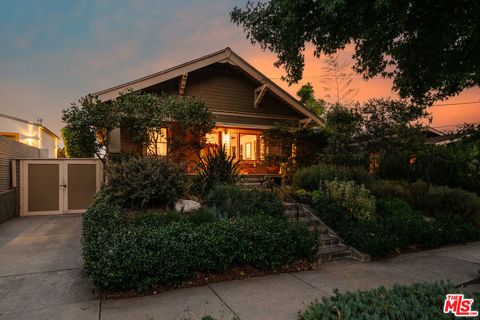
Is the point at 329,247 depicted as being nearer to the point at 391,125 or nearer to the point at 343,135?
the point at 343,135

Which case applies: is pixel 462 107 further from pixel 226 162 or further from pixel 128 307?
pixel 128 307

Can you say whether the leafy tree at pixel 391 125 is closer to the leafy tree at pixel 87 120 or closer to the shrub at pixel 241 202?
the shrub at pixel 241 202

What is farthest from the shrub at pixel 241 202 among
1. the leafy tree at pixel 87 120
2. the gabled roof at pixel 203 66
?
the gabled roof at pixel 203 66

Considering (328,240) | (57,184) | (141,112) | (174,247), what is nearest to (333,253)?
(328,240)

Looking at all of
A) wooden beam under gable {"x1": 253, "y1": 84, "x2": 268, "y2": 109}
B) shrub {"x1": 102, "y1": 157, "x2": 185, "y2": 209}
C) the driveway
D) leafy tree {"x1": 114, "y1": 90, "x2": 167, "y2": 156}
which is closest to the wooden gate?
leafy tree {"x1": 114, "y1": 90, "x2": 167, "y2": 156}

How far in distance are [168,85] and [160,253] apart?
8.76m

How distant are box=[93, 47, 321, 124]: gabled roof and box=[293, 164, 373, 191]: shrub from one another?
4667mm

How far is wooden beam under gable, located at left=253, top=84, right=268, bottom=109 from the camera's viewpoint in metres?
12.6

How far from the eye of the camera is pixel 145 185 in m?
6.62

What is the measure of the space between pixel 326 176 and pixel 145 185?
5666 millimetres

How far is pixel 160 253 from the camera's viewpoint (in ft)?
13.9

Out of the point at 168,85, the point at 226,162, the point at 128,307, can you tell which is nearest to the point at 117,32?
the point at 168,85

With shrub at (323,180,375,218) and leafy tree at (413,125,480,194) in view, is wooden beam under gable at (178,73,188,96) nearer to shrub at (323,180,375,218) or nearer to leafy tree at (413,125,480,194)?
shrub at (323,180,375,218)

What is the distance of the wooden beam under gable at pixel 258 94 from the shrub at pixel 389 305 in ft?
34.0
